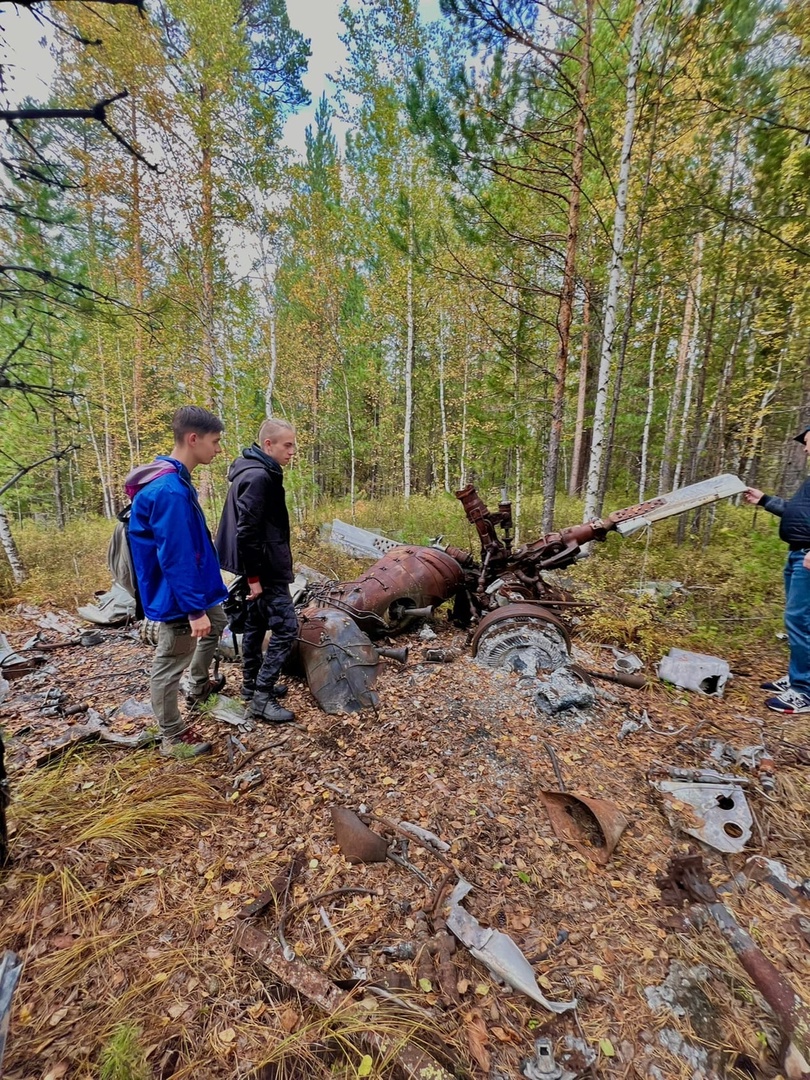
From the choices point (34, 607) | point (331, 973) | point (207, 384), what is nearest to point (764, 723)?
point (331, 973)

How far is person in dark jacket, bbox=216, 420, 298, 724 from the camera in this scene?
3154mm

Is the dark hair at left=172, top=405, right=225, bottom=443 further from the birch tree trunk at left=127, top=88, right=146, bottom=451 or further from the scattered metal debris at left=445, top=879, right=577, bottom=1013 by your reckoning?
the birch tree trunk at left=127, top=88, right=146, bottom=451

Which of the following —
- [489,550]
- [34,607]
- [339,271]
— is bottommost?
[34,607]

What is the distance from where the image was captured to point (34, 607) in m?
6.14

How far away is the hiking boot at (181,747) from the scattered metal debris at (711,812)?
117 inches

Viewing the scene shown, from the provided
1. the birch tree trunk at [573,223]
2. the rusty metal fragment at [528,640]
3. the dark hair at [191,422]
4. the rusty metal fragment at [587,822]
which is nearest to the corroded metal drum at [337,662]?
the rusty metal fragment at [528,640]

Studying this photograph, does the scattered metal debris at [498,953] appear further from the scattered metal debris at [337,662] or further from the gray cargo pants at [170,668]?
the gray cargo pants at [170,668]

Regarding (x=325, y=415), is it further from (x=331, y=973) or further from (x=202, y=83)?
(x=331, y=973)

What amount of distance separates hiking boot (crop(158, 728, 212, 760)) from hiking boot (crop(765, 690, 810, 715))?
440cm

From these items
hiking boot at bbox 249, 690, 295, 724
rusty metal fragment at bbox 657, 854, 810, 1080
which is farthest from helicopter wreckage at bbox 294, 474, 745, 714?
rusty metal fragment at bbox 657, 854, 810, 1080

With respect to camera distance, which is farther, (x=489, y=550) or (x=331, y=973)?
(x=489, y=550)

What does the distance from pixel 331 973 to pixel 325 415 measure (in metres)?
18.8

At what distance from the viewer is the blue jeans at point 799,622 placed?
11.5ft

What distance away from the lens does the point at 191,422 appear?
9.12 feet
